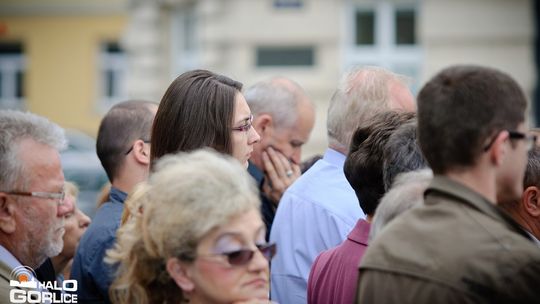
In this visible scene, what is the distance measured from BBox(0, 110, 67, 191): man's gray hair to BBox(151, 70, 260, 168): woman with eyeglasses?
0.37 metres

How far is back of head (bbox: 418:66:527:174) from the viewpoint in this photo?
2.48 m

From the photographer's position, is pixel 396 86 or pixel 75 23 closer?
pixel 396 86

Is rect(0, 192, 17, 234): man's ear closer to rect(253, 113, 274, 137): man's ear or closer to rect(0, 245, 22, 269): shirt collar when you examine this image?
rect(0, 245, 22, 269): shirt collar

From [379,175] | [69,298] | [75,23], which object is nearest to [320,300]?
[379,175]

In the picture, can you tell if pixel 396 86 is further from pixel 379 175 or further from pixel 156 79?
pixel 156 79

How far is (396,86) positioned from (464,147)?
1.74 m

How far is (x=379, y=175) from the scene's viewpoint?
3.33 meters

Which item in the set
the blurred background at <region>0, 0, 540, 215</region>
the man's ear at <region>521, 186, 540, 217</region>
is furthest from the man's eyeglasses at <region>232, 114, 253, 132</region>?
the blurred background at <region>0, 0, 540, 215</region>

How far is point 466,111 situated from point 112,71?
920 inches

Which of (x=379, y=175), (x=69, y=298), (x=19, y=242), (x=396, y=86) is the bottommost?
(x=69, y=298)

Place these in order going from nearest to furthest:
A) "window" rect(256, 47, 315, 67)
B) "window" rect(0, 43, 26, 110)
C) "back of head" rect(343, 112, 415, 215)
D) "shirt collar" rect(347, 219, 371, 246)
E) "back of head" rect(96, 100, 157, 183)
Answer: "shirt collar" rect(347, 219, 371, 246)
"back of head" rect(343, 112, 415, 215)
"back of head" rect(96, 100, 157, 183)
"window" rect(256, 47, 315, 67)
"window" rect(0, 43, 26, 110)

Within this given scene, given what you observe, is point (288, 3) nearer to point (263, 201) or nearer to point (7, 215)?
point (263, 201)

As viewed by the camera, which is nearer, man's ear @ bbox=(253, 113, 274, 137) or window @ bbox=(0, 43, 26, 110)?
man's ear @ bbox=(253, 113, 274, 137)

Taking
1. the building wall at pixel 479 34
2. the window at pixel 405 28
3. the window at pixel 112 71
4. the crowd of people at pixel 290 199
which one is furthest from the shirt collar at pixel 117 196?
the window at pixel 112 71
